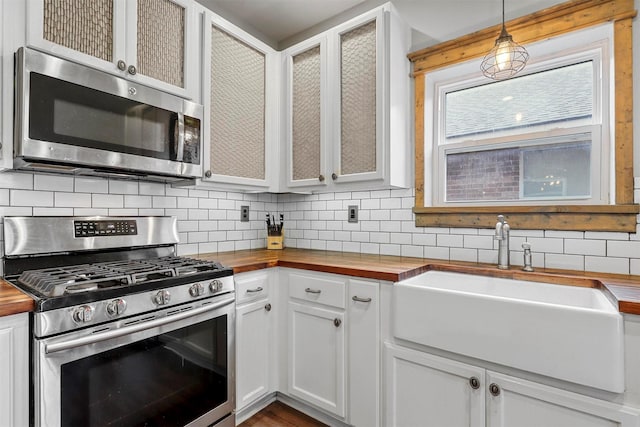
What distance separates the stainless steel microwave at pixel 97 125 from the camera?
128cm

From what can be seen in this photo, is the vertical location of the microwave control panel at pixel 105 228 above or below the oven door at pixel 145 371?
above

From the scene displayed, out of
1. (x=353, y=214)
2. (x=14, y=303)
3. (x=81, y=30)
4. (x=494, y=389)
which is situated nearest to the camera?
(x=14, y=303)

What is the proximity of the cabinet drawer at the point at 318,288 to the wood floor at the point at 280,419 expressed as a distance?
27.0 inches

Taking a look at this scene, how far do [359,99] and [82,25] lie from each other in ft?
A: 4.54

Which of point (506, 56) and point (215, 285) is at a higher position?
point (506, 56)

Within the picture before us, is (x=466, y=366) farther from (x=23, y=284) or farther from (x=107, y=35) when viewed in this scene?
(x=107, y=35)

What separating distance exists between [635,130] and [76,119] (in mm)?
2438

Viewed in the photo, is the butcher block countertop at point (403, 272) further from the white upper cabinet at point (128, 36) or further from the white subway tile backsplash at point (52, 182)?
the white upper cabinet at point (128, 36)

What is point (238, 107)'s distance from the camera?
2117mm

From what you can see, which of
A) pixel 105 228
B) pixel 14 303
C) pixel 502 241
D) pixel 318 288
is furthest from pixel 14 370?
pixel 502 241

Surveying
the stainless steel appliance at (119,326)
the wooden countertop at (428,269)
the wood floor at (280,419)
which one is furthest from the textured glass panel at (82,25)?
the wood floor at (280,419)

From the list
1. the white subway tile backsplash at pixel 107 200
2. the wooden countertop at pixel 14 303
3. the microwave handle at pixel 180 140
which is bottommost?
the wooden countertop at pixel 14 303

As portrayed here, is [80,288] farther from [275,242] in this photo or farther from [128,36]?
[275,242]

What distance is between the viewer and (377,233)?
2.27 metres
